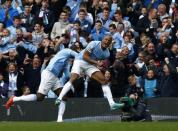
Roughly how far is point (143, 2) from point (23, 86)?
193 inches

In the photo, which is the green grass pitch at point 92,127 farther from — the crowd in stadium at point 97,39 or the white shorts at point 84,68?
the crowd in stadium at point 97,39

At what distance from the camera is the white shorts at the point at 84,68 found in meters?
18.4

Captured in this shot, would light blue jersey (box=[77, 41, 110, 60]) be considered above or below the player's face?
below

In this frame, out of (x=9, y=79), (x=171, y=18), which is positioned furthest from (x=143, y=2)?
(x=9, y=79)

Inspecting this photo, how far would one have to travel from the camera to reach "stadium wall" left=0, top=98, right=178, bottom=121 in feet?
62.3

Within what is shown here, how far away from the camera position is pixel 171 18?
2216 cm

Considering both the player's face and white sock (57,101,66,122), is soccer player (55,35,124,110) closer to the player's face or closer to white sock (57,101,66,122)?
the player's face

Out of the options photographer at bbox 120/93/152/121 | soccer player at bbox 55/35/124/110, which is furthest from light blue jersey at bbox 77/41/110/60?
photographer at bbox 120/93/152/121

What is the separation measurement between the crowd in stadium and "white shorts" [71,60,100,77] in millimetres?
1415

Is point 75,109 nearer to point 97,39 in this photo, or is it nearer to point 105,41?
point 105,41

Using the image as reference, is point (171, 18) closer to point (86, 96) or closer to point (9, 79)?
point (86, 96)

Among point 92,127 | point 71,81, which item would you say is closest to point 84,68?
point 71,81

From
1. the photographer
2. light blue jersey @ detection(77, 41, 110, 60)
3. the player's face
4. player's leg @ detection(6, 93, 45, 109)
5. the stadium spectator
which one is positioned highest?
the stadium spectator

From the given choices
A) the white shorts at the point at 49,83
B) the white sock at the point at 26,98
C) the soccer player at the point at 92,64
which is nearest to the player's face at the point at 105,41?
the soccer player at the point at 92,64
